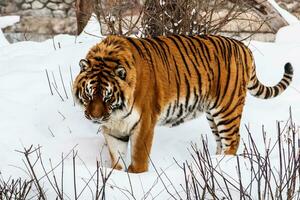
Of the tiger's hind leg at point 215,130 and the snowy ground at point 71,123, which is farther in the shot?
the tiger's hind leg at point 215,130

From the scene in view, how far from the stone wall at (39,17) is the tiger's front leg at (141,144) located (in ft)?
26.1

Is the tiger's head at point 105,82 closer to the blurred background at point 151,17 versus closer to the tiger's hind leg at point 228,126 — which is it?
the tiger's hind leg at point 228,126

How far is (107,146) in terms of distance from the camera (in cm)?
521

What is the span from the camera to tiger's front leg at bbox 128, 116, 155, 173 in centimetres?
465

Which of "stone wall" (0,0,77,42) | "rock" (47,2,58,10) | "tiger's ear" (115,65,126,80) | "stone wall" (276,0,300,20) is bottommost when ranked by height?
"stone wall" (0,0,77,42)

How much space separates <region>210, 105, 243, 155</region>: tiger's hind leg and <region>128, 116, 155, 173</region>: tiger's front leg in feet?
2.68

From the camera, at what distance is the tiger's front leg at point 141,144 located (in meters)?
4.65

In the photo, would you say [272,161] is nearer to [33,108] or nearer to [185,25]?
[33,108]

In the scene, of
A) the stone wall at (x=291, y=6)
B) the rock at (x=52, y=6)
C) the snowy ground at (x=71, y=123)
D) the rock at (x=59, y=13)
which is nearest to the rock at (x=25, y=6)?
the rock at (x=52, y=6)

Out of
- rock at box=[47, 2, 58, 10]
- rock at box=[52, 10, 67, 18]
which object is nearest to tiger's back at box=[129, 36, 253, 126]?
rock at box=[52, 10, 67, 18]

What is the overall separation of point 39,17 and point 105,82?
8592mm

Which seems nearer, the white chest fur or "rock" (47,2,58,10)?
Answer: the white chest fur

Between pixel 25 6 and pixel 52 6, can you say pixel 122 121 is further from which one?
pixel 25 6

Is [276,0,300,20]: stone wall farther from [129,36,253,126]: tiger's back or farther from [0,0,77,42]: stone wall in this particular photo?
[129,36,253,126]: tiger's back
